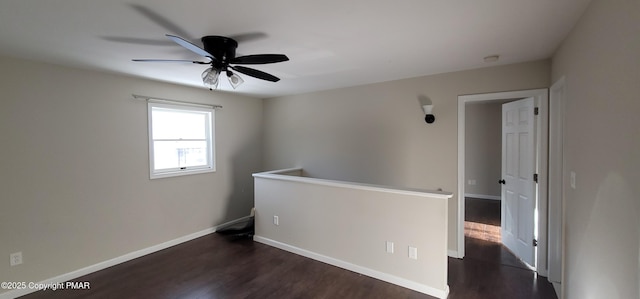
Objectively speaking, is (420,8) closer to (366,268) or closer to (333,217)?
(333,217)

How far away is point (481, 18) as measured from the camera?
1811 millimetres

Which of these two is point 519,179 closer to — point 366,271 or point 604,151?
point 604,151

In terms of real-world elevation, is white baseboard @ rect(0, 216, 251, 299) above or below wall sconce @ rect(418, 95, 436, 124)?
below

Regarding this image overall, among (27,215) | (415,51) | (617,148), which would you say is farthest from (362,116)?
(27,215)

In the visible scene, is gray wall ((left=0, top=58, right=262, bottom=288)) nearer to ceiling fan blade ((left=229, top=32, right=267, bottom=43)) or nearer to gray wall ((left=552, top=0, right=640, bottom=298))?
ceiling fan blade ((left=229, top=32, right=267, bottom=43))

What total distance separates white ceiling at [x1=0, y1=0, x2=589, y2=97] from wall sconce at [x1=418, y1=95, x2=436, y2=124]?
548 millimetres

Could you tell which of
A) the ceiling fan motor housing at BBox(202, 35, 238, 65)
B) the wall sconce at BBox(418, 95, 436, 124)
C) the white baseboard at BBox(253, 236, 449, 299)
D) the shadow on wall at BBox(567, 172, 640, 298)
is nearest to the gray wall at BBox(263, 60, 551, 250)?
the wall sconce at BBox(418, 95, 436, 124)

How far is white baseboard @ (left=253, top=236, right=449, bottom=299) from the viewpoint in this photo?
8.41 feet

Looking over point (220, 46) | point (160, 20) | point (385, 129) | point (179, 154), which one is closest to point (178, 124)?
point (179, 154)

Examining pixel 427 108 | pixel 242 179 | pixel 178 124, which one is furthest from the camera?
pixel 242 179

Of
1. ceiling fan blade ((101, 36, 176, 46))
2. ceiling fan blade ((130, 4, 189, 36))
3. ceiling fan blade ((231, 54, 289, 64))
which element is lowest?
ceiling fan blade ((231, 54, 289, 64))

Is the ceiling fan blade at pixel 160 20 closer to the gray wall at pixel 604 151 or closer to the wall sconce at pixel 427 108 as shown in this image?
the gray wall at pixel 604 151

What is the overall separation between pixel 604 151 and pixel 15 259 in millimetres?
4872

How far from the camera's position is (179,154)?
13.3 feet
